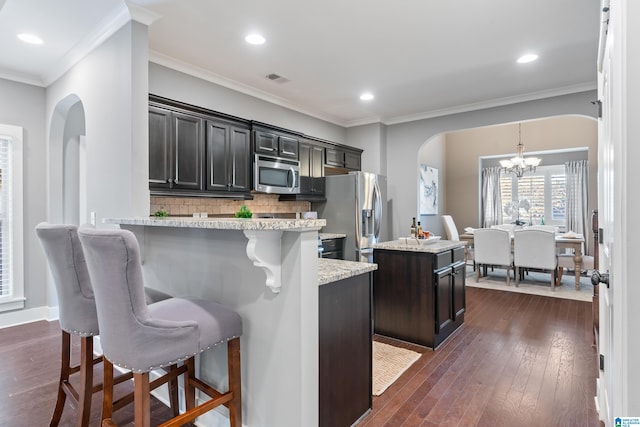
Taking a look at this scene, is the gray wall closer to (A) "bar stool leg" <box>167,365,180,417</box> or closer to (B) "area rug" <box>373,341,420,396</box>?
(B) "area rug" <box>373,341,420,396</box>

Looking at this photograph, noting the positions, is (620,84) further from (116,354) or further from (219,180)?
(219,180)

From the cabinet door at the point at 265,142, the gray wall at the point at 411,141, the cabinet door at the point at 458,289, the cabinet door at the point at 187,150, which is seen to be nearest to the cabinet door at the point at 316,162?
the cabinet door at the point at 265,142

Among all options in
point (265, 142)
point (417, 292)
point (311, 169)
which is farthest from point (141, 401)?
point (311, 169)

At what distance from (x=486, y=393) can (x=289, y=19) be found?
319 centimetres

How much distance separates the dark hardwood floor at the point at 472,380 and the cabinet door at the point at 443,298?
22 centimetres

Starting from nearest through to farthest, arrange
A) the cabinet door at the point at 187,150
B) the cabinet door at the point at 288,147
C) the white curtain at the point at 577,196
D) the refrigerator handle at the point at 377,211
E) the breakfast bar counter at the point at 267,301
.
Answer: the breakfast bar counter at the point at 267,301 → the cabinet door at the point at 187,150 → the cabinet door at the point at 288,147 → the refrigerator handle at the point at 377,211 → the white curtain at the point at 577,196

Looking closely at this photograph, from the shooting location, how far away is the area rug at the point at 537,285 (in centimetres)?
504

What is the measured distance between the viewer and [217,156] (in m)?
3.67

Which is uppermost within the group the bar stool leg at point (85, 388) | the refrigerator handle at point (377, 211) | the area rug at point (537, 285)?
the refrigerator handle at point (377, 211)

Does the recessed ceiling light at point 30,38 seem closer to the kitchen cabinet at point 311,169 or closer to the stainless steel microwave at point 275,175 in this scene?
the stainless steel microwave at point 275,175

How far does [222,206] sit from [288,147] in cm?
118

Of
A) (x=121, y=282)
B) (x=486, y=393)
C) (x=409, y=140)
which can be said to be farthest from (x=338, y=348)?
(x=409, y=140)

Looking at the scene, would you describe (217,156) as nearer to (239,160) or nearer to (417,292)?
(239,160)

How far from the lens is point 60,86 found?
11.9ft
